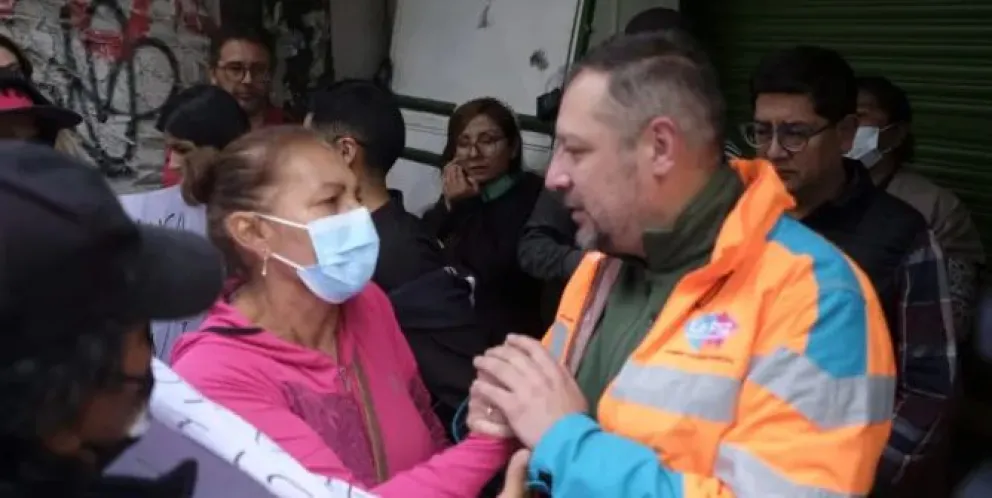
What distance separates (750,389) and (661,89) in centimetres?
50

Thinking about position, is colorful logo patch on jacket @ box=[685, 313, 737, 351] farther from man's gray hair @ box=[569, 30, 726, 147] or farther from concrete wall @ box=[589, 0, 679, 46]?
concrete wall @ box=[589, 0, 679, 46]

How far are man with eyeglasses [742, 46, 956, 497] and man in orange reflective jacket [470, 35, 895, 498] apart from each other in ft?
2.69

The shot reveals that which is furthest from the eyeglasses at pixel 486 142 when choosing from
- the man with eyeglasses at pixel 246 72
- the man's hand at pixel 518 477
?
the man's hand at pixel 518 477

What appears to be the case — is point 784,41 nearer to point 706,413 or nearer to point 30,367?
point 706,413

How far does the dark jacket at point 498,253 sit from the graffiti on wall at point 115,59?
212cm

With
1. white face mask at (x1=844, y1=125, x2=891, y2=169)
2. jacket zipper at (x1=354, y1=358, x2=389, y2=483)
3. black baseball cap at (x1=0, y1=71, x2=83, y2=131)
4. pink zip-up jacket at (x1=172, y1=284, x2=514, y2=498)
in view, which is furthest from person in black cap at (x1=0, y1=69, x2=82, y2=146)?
white face mask at (x1=844, y1=125, x2=891, y2=169)

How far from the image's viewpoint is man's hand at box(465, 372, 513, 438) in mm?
1777

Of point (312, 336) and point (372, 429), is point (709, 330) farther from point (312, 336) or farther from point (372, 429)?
point (312, 336)

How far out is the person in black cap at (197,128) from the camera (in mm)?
3459

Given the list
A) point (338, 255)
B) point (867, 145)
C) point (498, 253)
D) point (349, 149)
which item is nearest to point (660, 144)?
point (338, 255)

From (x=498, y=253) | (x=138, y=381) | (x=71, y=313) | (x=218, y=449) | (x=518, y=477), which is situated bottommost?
(x=498, y=253)

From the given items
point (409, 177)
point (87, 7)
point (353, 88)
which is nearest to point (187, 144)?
point (353, 88)

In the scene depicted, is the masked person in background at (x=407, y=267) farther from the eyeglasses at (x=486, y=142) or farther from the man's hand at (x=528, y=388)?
the eyeglasses at (x=486, y=142)

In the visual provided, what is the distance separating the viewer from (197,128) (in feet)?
11.4
